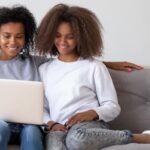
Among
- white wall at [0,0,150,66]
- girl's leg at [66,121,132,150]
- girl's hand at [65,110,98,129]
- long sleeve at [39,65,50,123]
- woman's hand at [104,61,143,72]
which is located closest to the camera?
girl's leg at [66,121,132,150]

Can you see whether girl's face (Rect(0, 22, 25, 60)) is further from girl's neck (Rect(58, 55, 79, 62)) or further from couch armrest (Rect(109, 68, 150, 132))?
couch armrest (Rect(109, 68, 150, 132))

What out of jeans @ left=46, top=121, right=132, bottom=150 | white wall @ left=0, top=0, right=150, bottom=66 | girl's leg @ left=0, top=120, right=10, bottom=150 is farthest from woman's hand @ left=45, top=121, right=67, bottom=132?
white wall @ left=0, top=0, right=150, bottom=66

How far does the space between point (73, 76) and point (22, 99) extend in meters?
0.31

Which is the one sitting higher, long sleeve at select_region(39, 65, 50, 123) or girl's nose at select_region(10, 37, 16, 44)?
girl's nose at select_region(10, 37, 16, 44)

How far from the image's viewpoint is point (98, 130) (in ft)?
4.05

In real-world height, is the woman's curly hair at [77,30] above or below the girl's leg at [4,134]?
above

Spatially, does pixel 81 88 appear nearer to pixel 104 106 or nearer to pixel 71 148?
pixel 104 106

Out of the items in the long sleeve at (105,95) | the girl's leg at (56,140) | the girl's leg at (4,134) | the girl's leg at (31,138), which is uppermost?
the long sleeve at (105,95)

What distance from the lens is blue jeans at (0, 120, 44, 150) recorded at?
123 cm

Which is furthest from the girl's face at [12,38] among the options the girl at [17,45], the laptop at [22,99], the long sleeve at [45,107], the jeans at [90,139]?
the jeans at [90,139]

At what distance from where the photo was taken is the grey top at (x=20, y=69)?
153cm

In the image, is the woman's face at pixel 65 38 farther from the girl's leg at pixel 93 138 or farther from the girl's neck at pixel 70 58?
the girl's leg at pixel 93 138

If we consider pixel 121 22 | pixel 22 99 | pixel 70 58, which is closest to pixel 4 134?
pixel 22 99

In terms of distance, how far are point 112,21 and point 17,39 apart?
0.66m
